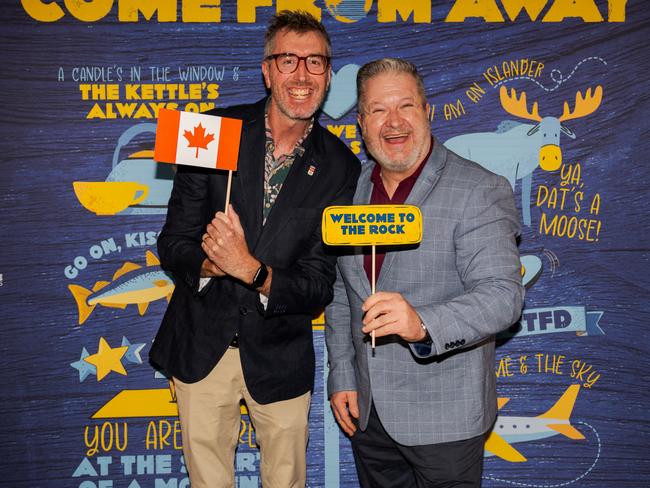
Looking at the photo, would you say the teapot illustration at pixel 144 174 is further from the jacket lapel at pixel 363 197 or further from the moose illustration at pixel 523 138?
the moose illustration at pixel 523 138

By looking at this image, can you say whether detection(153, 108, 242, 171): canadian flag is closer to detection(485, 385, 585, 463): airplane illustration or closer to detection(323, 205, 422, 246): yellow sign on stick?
detection(323, 205, 422, 246): yellow sign on stick

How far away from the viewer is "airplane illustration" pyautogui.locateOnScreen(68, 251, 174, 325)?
9.71 feet

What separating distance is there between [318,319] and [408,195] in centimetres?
106

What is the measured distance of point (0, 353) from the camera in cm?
295

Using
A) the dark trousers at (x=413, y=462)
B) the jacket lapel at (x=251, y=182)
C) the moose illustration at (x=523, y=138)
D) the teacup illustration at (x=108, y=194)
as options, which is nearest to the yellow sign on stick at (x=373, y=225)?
the jacket lapel at (x=251, y=182)

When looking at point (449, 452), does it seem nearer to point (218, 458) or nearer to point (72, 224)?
point (218, 458)

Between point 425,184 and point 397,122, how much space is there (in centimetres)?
23

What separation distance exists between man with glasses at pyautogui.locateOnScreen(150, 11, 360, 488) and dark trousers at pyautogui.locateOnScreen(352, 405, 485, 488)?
28 cm

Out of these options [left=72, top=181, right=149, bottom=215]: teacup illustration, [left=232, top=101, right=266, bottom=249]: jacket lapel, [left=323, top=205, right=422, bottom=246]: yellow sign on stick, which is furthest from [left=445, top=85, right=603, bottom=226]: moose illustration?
[left=72, top=181, right=149, bottom=215]: teacup illustration

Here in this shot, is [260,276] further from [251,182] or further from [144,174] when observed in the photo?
[144,174]

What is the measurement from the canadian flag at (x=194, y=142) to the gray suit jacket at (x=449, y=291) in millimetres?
602

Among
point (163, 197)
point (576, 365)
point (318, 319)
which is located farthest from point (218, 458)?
point (576, 365)

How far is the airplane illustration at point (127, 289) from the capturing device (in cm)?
296

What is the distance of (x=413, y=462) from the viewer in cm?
215
